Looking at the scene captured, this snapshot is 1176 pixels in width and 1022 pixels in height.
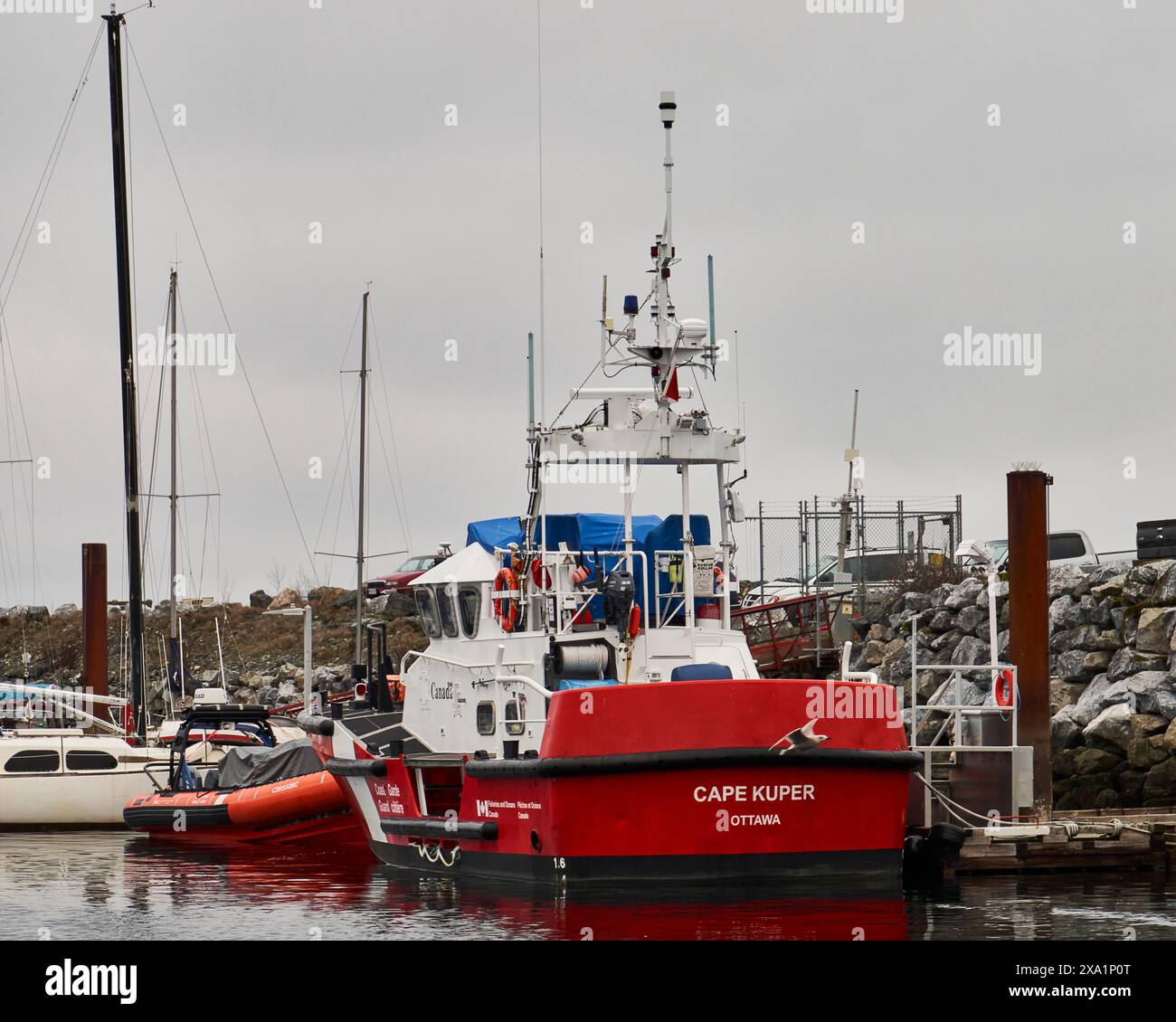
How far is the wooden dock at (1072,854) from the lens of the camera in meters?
17.2

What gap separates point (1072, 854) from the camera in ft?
56.5

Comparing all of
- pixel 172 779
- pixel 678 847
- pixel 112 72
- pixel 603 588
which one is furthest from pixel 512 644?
pixel 112 72

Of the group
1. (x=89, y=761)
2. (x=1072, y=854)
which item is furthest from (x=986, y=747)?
(x=89, y=761)

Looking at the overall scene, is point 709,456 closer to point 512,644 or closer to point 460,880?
point 512,644

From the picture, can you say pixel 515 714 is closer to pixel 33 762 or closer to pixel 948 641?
pixel 948 641

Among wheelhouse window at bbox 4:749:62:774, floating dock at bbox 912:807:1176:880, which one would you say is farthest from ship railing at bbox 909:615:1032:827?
wheelhouse window at bbox 4:749:62:774

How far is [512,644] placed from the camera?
17609mm

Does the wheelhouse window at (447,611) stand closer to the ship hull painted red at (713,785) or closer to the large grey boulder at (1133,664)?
the ship hull painted red at (713,785)

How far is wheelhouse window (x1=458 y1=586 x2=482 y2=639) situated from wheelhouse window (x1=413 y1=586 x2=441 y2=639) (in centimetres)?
53

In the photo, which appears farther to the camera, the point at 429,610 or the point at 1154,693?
the point at 1154,693

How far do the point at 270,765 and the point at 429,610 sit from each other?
572cm

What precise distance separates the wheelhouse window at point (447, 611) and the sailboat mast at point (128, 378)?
1006 centimetres

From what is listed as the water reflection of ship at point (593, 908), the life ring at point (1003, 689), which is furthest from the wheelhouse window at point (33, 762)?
the life ring at point (1003, 689)
